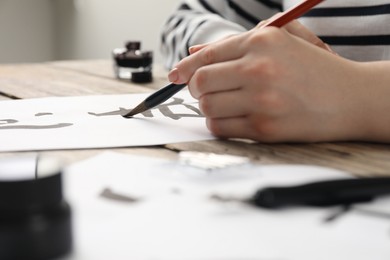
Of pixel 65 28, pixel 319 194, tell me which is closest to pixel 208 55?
pixel 319 194

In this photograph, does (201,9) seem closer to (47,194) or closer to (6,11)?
(47,194)

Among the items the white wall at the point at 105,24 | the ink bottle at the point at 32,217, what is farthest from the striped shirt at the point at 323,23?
the white wall at the point at 105,24

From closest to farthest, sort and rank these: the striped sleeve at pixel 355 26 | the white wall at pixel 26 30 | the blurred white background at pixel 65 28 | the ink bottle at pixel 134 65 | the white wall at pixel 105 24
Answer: the striped sleeve at pixel 355 26, the ink bottle at pixel 134 65, the white wall at pixel 105 24, the blurred white background at pixel 65 28, the white wall at pixel 26 30

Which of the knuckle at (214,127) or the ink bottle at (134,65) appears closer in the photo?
the knuckle at (214,127)

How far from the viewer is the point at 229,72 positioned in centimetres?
61

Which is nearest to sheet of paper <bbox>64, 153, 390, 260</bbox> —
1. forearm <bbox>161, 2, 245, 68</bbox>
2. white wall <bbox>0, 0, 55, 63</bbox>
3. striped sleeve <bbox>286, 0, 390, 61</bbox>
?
striped sleeve <bbox>286, 0, 390, 61</bbox>

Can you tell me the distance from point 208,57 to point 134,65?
0.45 m

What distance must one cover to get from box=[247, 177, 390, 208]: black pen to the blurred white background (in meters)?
1.96

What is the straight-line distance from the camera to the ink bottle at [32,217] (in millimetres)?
321

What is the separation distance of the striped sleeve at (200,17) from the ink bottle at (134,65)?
8cm

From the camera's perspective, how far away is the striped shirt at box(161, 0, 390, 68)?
0.93m

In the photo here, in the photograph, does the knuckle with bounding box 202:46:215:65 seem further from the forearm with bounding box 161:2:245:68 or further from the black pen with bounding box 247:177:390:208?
the forearm with bounding box 161:2:245:68

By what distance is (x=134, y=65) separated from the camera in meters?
1.07

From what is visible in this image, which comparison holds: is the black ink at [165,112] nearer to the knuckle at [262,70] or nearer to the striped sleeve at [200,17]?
the knuckle at [262,70]
